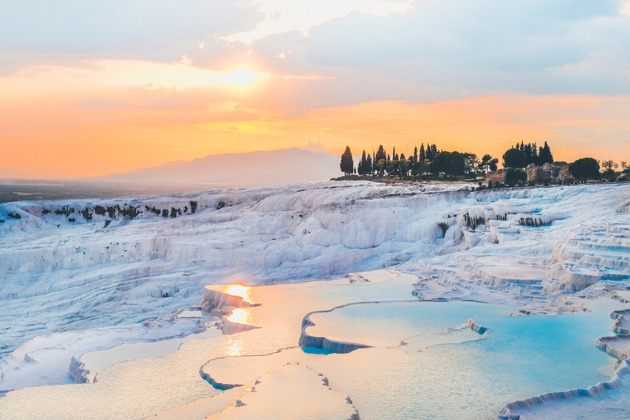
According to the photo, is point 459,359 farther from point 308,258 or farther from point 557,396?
point 308,258

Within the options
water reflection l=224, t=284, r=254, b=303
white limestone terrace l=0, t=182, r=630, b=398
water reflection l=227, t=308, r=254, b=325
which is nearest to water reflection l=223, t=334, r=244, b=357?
water reflection l=227, t=308, r=254, b=325

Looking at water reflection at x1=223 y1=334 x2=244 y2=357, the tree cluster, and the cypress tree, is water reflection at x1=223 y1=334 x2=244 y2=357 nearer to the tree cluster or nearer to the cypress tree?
the tree cluster

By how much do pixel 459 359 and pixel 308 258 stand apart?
1708cm

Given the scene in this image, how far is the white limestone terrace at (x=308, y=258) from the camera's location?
57.4ft

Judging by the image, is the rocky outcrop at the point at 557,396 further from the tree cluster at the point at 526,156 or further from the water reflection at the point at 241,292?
the tree cluster at the point at 526,156

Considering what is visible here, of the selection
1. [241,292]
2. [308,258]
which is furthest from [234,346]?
[308,258]

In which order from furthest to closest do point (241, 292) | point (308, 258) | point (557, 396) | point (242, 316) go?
1. point (308, 258)
2. point (241, 292)
3. point (242, 316)
4. point (557, 396)

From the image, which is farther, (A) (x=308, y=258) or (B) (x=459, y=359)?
(A) (x=308, y=258)

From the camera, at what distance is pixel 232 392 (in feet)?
35.9

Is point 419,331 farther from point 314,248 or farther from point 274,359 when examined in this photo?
point 314,248

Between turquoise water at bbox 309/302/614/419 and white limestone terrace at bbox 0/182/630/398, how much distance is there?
2118 mm

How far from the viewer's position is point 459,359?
12078 millimetres

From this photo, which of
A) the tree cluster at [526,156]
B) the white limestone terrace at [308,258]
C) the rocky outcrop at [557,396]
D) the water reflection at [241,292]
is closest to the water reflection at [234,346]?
the white limestone terrace at [308,258]

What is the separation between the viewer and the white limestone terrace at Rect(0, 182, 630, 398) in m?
17.5
